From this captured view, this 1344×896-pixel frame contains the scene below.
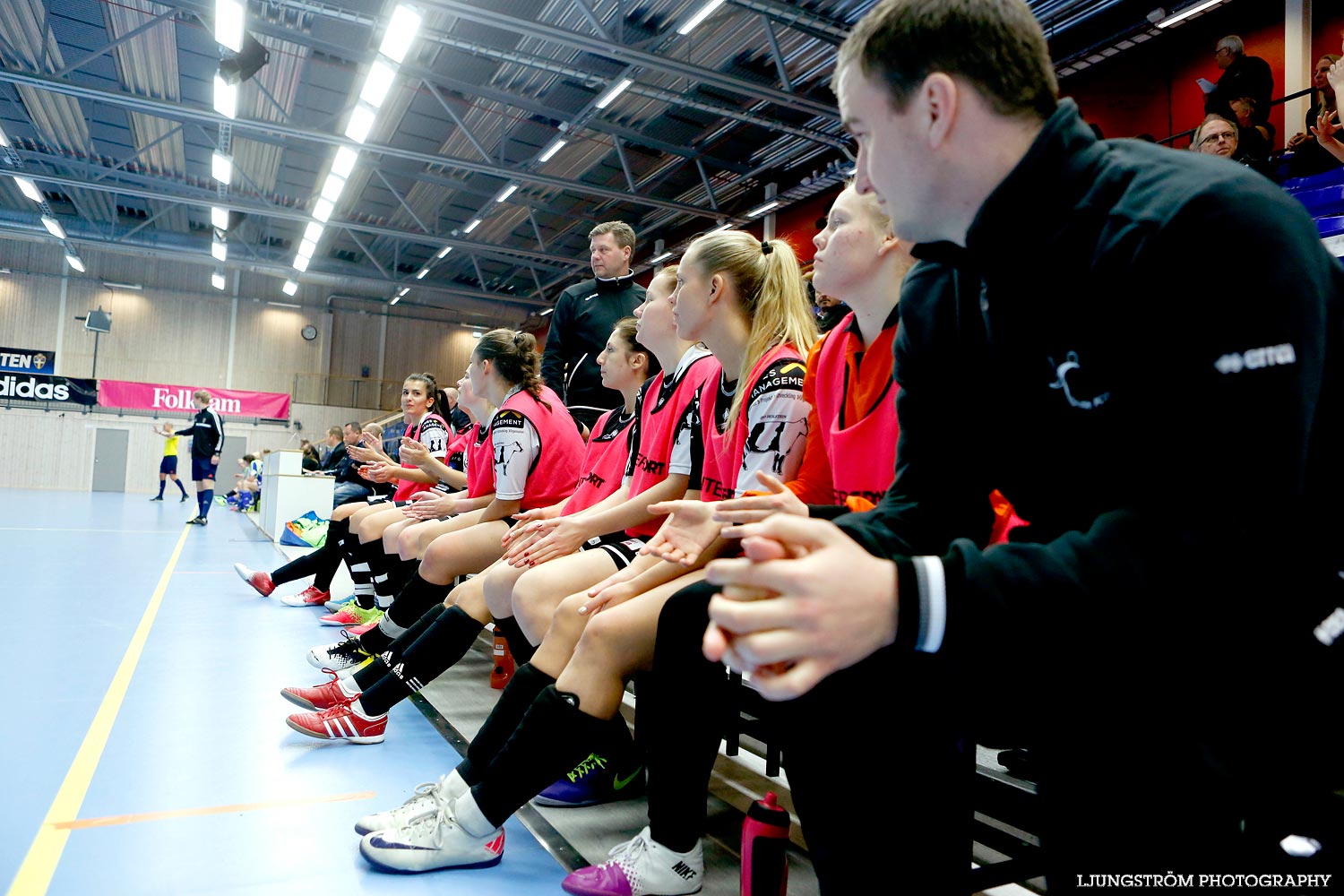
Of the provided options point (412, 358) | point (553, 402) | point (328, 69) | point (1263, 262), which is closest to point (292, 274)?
point (412, 358)

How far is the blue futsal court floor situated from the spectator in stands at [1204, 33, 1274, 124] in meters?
6.67

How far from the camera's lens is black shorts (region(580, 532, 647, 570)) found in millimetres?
2279

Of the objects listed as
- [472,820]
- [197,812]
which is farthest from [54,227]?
[472,820]

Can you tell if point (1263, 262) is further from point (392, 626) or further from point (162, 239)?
point (162, 239)

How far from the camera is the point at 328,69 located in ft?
35.7

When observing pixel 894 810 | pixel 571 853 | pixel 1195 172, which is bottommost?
pixel 571 853

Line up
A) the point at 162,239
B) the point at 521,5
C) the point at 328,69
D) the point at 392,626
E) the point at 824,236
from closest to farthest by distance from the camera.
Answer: the point at 824,236 < the point at 392,626 < the point at 521,5 < the point at 328,69 < the point at 162,239

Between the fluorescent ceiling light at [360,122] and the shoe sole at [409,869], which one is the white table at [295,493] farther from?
the shoe sole at [409,869]

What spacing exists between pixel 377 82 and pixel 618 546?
29.2 feet

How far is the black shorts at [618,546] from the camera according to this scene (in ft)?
7.48

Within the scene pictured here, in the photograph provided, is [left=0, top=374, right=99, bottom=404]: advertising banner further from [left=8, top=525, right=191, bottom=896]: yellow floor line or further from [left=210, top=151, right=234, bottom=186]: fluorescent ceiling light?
[left=8, top=525, right=191, bottom=896]: yellow floor line

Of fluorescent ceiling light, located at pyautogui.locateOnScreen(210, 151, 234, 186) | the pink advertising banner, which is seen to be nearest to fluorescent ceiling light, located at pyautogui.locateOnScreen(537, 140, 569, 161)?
fluorescent ceiling light, located at pyautogui.locateOnScreen(210, 151, 234, 186)

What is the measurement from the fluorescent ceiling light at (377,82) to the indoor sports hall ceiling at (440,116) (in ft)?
0.16

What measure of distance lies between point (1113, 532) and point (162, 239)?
21.3 meters
